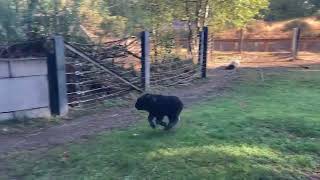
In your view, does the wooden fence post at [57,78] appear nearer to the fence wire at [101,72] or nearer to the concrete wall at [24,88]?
the concrete wall at [24,88]

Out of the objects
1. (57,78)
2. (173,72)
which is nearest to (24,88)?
(57,78)

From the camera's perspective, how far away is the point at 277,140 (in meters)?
6.95

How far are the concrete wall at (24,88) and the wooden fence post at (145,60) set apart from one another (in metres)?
3.33

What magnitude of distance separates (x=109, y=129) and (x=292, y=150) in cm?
292

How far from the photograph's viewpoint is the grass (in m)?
5.54

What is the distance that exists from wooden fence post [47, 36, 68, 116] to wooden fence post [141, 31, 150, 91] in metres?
3.11

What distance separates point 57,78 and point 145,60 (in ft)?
11.1

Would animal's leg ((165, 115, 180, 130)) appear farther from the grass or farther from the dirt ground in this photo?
the dirt ground

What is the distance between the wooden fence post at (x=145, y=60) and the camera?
38.4ft

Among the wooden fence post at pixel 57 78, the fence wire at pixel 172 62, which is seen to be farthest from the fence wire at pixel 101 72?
the fence wire at pixel 172 62

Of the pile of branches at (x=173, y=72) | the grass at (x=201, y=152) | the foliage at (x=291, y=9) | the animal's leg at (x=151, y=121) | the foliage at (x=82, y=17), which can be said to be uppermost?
the foliage at (x=82, y=17)

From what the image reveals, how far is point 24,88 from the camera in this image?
8664 mm

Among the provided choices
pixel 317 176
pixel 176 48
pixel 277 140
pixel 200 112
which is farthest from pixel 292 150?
pixel 176 48

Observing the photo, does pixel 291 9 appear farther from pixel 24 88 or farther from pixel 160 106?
pixel 160 106
